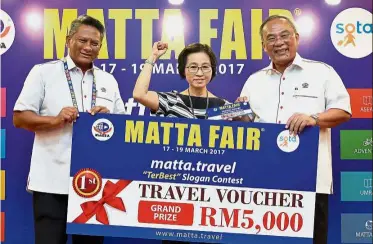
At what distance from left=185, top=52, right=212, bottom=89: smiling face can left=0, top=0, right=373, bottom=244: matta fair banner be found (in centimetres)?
27

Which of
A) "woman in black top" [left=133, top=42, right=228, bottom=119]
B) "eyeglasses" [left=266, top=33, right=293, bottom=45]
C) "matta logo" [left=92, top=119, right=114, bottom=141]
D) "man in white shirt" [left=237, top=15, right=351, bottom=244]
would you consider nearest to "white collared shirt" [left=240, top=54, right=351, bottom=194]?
"man in white shirt" [left=237, top=15, right=351, bottom=244]

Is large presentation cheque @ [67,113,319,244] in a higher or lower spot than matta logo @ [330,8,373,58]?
lower

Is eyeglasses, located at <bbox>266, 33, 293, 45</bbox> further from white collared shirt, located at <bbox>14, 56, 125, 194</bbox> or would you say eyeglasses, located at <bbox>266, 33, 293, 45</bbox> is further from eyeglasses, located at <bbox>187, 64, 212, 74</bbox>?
white collared shirt, located at <bbox>14, 56, 125, 194</bbox>

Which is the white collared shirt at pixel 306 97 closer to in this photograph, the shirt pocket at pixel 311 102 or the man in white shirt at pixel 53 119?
the shirt pocket at pixel 311 102

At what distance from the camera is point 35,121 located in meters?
2.30

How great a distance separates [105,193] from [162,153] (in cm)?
39

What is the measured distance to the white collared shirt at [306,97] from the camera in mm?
2373

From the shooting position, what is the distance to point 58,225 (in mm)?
2367

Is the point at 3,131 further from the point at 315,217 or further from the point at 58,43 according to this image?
the point at 315,217

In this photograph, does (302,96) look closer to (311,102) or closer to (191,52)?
(311,102)

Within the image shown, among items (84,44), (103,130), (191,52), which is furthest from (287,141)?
(84,44)

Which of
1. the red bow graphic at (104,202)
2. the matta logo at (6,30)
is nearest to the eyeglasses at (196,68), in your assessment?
the red bow graphic at (104,202)

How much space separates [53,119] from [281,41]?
1.38m

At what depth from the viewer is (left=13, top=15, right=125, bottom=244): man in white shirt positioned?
2.34m
